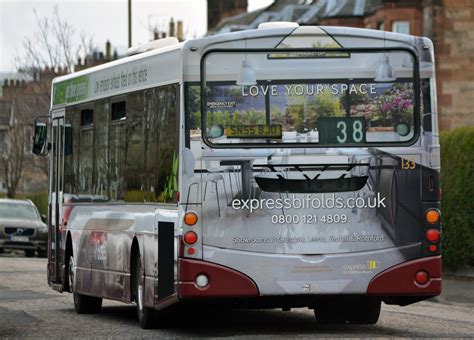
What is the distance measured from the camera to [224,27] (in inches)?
3305

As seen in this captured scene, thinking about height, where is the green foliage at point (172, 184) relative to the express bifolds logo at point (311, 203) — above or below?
above

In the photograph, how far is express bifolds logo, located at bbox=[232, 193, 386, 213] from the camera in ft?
48.2

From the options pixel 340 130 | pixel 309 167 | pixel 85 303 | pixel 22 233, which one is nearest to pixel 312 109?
pixel 340 130

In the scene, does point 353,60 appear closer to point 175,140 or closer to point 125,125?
point 175,140

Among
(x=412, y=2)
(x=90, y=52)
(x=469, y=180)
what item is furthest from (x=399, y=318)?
(x=90, y=52)

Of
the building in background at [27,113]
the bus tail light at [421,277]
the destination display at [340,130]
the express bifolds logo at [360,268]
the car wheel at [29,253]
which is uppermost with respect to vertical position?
the building in background at [27,113]

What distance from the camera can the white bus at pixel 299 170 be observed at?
14672mm

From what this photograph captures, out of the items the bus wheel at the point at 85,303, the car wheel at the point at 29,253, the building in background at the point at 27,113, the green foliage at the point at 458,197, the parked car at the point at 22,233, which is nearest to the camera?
the bus wheel at the point at 85,303

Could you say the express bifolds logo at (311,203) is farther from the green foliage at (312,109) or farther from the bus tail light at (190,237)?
the green foliage at (312,109)

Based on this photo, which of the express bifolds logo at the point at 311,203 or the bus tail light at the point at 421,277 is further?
the bus tail light at the point at 421,277

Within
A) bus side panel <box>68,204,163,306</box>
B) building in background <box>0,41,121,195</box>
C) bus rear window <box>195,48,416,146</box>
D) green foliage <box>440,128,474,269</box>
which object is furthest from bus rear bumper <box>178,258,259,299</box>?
building in background <box>0,41,121,195</box>

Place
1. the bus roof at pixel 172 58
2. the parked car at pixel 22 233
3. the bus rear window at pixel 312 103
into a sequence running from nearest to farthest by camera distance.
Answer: the bus rear window at pixel 312 103
the bus roof at pixel 172 58
the parked car at pixel 22 233

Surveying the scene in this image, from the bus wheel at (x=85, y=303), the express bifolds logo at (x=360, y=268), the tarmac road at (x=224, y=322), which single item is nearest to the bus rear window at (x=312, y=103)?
the express bifolds logo at (x=360, y=268)

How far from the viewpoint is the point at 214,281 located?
48.0 ft
